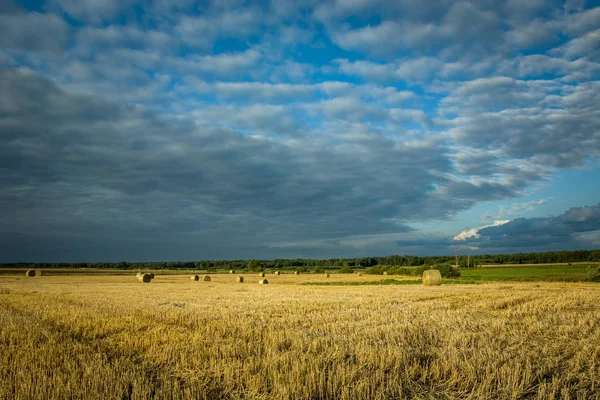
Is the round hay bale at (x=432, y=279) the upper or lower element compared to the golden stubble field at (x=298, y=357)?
lower

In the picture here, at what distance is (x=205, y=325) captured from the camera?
10578mm

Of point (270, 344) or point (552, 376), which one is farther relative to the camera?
point (270, 344)

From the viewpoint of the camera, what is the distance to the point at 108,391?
17.4ft

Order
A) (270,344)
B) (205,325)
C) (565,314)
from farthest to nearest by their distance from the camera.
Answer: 1. (565,314)
2. (205,325)
3. (270,344)

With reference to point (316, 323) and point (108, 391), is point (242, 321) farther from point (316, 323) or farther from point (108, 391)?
point (108, 391)

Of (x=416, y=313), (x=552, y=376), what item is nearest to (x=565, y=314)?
(x=416, y=313)

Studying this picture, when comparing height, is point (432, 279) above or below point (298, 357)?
below

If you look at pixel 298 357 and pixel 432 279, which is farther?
pixel 432 279

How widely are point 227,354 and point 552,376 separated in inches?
208

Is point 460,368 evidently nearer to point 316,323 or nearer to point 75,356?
point 316,323

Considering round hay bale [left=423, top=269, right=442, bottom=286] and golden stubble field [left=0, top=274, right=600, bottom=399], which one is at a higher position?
golden stubble field [left=0, top=274, right=600, bottom=399]

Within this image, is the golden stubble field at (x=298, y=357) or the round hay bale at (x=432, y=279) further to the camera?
the round hay bale at (x=432, y=279)

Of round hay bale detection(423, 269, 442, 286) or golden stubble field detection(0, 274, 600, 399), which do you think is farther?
round hay bale detection(423, 269, 442, 286)

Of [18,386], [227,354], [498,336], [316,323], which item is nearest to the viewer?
[18,386]
